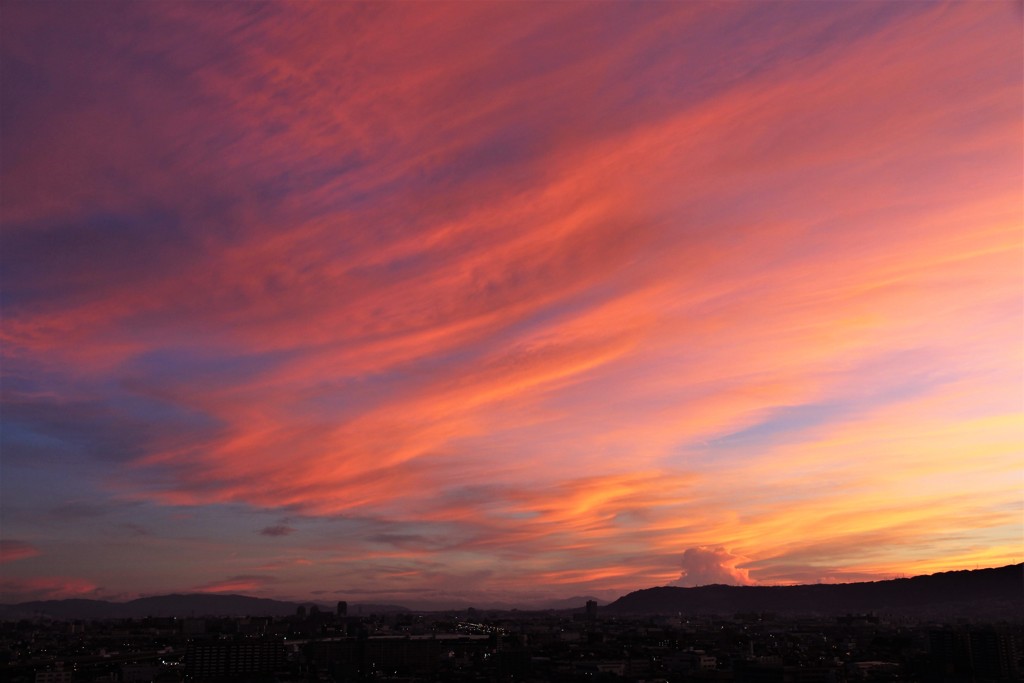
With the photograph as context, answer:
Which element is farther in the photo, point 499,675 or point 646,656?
point 646,656

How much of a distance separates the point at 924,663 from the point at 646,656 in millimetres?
52205

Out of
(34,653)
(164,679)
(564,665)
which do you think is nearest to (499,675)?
(564,665)

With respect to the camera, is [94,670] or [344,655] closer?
[94,670]

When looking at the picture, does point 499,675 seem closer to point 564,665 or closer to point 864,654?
point 564,665

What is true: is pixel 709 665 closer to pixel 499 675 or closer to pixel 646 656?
pixel 646 656

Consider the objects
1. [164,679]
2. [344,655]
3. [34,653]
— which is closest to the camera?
[164,679]

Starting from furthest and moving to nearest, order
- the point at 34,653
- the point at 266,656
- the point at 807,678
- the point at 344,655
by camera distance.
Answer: the point at 34,653
the point at 344,655
the point at 266,656
the point at 807,678

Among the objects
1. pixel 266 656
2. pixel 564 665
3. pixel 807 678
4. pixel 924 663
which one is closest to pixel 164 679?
pixel 266 656

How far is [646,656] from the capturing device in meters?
179

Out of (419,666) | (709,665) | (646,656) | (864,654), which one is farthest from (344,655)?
(864,654)

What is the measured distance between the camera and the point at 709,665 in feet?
518

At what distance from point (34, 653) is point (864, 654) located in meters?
179

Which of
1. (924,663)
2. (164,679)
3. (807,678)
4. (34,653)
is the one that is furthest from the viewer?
(34,653)

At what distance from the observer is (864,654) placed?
181000 millimetres
